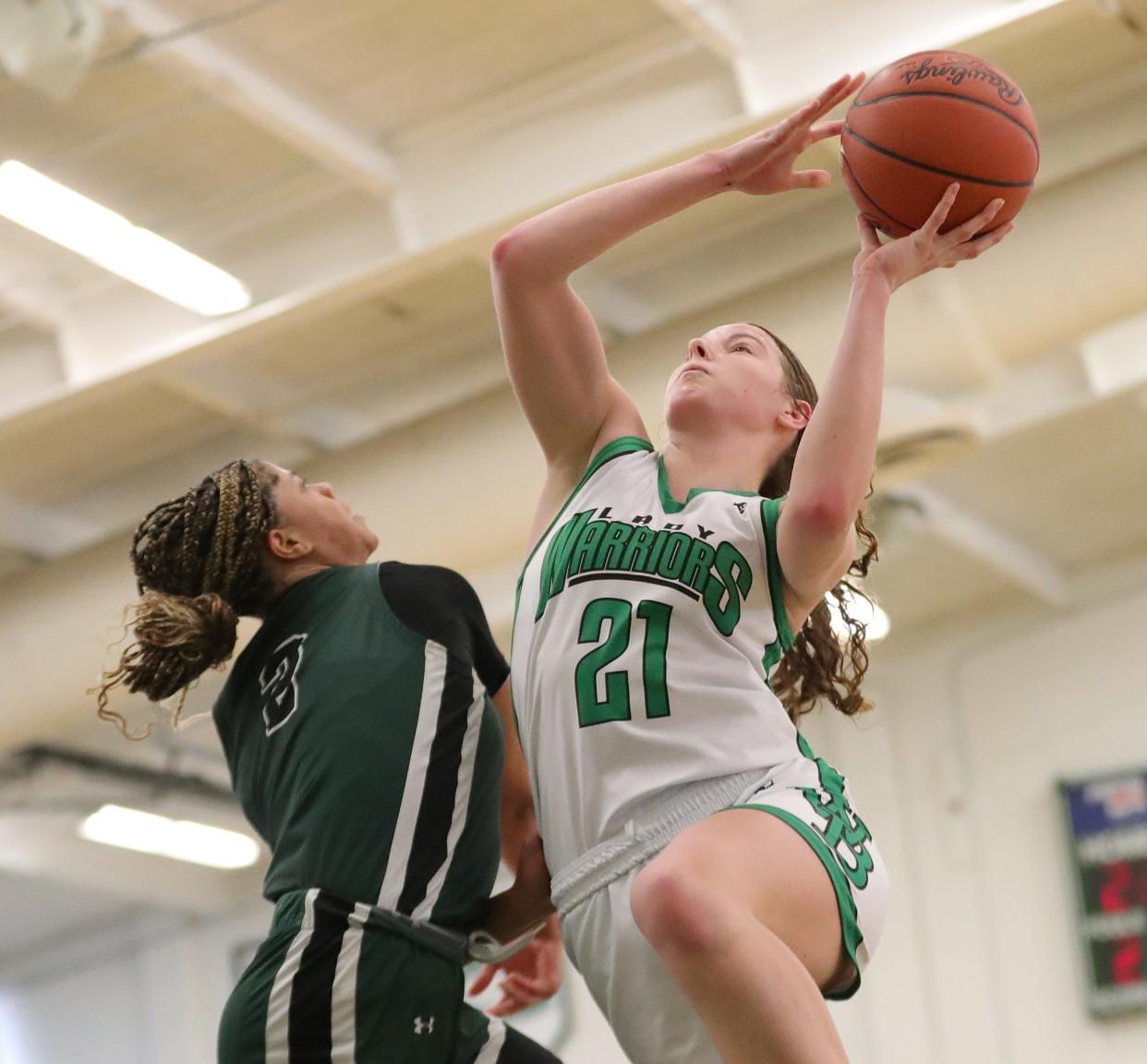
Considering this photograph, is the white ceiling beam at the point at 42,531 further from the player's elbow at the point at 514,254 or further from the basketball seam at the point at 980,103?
the basketball seam at the point at 980,103

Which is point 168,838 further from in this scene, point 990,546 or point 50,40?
point 50,40

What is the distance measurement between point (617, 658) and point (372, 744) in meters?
0.44

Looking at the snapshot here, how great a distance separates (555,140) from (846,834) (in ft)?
13.7

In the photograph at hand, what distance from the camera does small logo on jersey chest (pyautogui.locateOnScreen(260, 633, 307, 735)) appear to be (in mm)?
2947

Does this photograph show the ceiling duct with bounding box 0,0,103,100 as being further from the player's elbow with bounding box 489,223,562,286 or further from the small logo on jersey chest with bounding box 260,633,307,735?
the small logo on jersey chest with bounding box 260,633,307,735

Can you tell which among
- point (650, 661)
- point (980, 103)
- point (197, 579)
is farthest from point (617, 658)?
point (980, 103)

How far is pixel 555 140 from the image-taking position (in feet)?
20.9

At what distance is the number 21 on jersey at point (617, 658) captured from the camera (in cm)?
264

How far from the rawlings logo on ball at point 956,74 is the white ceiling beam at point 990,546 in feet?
19.8

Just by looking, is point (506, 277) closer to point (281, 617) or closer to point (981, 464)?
point (281, 617)

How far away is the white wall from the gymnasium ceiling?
2957 millimetres

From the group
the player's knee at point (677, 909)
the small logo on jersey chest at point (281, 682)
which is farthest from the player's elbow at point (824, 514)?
the small logo on jersey chest at point (281, 682)

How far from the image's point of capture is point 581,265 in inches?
119

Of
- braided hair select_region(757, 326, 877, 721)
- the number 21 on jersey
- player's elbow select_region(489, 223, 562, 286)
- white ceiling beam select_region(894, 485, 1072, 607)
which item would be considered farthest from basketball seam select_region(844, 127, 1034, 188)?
white ceiling beam select_region(894, 485, 1072, 607)
